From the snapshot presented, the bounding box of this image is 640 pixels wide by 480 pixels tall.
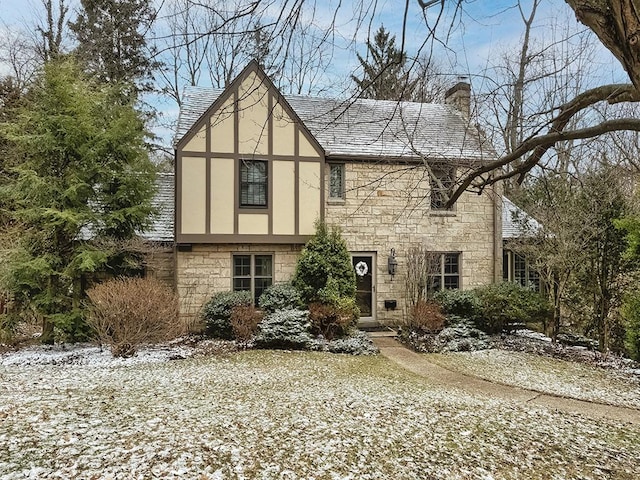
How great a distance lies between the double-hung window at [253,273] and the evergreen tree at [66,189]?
116 inches

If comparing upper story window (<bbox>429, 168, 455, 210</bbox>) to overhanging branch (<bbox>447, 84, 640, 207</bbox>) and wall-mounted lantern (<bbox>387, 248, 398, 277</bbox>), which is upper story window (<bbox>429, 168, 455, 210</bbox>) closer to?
overhanging branch (<bbox>447, 84, 640, 207</bbox>)

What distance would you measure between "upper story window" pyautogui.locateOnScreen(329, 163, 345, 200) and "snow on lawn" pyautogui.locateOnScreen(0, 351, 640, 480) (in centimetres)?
637

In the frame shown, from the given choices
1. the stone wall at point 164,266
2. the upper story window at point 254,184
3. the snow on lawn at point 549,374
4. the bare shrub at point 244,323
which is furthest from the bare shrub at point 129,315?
the snow on lawn at point 549,374

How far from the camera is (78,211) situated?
1013 centimetres

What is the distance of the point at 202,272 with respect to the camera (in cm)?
1198

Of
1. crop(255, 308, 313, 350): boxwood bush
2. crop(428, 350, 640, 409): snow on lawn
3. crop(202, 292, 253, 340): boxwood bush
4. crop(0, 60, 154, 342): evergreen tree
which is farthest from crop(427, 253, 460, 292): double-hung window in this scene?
crop(0, 60, 154, 342): evergreen tree

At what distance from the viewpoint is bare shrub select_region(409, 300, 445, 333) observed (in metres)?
11.4

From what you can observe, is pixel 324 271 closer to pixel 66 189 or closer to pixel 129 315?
pixel 129 315

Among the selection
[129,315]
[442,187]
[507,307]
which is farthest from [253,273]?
[442,187]

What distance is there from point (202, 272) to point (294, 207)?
313 cm

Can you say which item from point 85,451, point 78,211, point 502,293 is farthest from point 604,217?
point 78,211

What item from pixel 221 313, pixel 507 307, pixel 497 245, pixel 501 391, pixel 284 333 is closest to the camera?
pixel 501 391

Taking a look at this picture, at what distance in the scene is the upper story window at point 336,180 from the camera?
12.9 m

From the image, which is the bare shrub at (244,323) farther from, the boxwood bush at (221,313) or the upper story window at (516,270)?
the upper story window at (516,270)
